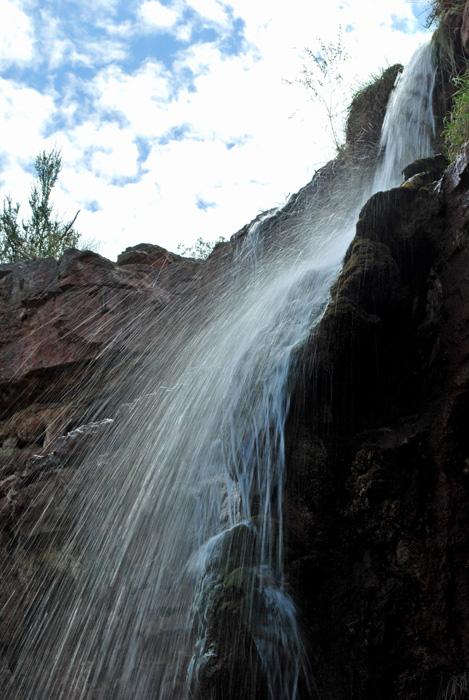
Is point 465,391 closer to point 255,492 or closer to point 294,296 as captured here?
point 255,492

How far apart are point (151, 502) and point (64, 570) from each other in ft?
2.89

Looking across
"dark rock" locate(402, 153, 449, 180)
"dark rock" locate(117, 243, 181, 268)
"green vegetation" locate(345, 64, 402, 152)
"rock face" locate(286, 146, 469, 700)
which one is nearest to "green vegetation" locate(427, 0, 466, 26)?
"green vegetation" locate(345, 64, 402, 152)

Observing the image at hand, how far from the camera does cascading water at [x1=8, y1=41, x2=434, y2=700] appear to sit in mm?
3166

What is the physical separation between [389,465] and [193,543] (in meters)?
1.43

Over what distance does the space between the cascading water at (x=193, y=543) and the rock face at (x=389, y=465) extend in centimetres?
21

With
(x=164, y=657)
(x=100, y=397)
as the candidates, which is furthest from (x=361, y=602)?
(x=100, y=397)

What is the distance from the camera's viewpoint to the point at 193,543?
4.10 meters

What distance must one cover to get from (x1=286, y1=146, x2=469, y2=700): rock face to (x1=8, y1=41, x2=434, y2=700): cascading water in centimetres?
21

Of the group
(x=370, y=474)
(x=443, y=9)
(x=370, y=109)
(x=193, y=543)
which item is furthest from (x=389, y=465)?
(x=370, y=109)

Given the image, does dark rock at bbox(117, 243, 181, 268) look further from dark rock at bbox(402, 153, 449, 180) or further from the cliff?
dark rock at bbox(402, 153, 449, 180)

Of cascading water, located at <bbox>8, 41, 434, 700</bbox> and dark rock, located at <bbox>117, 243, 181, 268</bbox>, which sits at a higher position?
dark rock, located at <bbox>117, 243, 181, 268</bbox>

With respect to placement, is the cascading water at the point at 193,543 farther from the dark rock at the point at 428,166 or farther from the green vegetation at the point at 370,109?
the green vegetation at the point at 370,109

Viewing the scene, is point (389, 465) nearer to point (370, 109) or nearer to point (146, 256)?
point (146, 256)

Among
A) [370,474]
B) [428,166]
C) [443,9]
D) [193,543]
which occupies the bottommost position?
[193,543]
